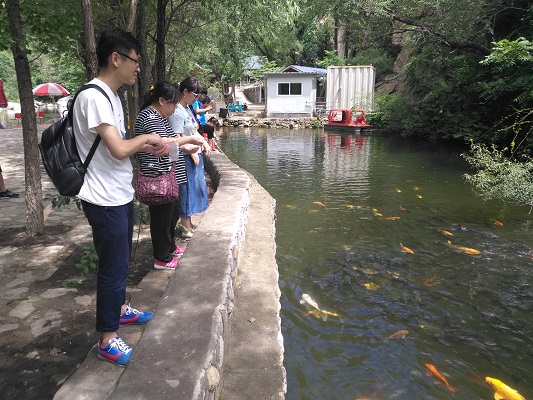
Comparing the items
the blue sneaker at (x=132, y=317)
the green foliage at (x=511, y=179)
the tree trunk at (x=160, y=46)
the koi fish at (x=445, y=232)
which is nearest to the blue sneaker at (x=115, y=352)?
the blue sneaker at (x=132, y=317)

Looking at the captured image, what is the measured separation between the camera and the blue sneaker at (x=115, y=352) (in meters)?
2.66

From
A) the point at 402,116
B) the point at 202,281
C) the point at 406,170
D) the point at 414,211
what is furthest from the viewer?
the point at 402,116

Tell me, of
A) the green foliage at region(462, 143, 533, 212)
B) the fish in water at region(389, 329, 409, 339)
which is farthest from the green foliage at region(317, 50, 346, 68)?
the fish in water at region(389, 329, 409, 339)

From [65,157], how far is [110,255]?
0.62 metres

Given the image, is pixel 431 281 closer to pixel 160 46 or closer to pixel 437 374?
pixel 437 374

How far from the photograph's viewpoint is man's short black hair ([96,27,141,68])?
2553 millimetres

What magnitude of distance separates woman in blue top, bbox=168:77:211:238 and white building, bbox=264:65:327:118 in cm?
2703

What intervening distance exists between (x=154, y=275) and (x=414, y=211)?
622 cm

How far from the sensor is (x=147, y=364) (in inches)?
88.7

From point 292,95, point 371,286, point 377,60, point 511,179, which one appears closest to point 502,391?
point 371,286

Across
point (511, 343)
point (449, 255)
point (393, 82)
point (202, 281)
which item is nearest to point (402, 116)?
point (393, 82)

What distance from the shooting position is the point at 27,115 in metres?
4.67

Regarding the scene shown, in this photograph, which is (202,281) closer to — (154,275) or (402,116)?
(154,275)

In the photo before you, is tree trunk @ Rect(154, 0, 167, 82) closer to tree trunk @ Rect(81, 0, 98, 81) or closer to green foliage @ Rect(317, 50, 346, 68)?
tree trunk @ Rect(81, 0, 98, 81)
